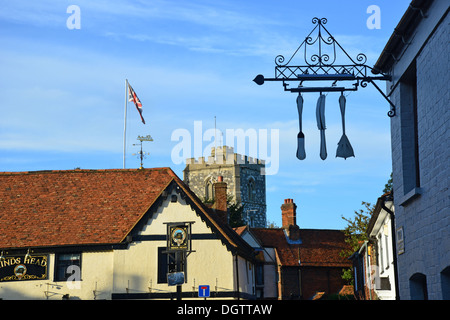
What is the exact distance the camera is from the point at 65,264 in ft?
106

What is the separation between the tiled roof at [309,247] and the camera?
57.2 metres

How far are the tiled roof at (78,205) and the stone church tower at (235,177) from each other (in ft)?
226

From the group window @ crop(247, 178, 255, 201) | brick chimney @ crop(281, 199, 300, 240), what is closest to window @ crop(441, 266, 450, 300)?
brick chimney @ crop(281, 199, 300, 240)

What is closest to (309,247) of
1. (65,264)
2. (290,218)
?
(290,218)

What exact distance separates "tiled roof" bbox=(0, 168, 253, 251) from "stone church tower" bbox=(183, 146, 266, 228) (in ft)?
226

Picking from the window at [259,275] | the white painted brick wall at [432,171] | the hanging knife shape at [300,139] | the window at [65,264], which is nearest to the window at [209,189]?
the window at [259,275]

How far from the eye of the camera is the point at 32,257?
32.1 meters

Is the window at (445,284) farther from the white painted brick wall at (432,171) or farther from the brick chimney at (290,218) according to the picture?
the brick chimney at (290,218)

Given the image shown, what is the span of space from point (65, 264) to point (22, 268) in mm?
1989

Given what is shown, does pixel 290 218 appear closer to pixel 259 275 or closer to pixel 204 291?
pixel 259 275

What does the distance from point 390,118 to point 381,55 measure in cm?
144

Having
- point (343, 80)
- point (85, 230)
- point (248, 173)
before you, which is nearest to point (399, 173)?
point (343, 80)
